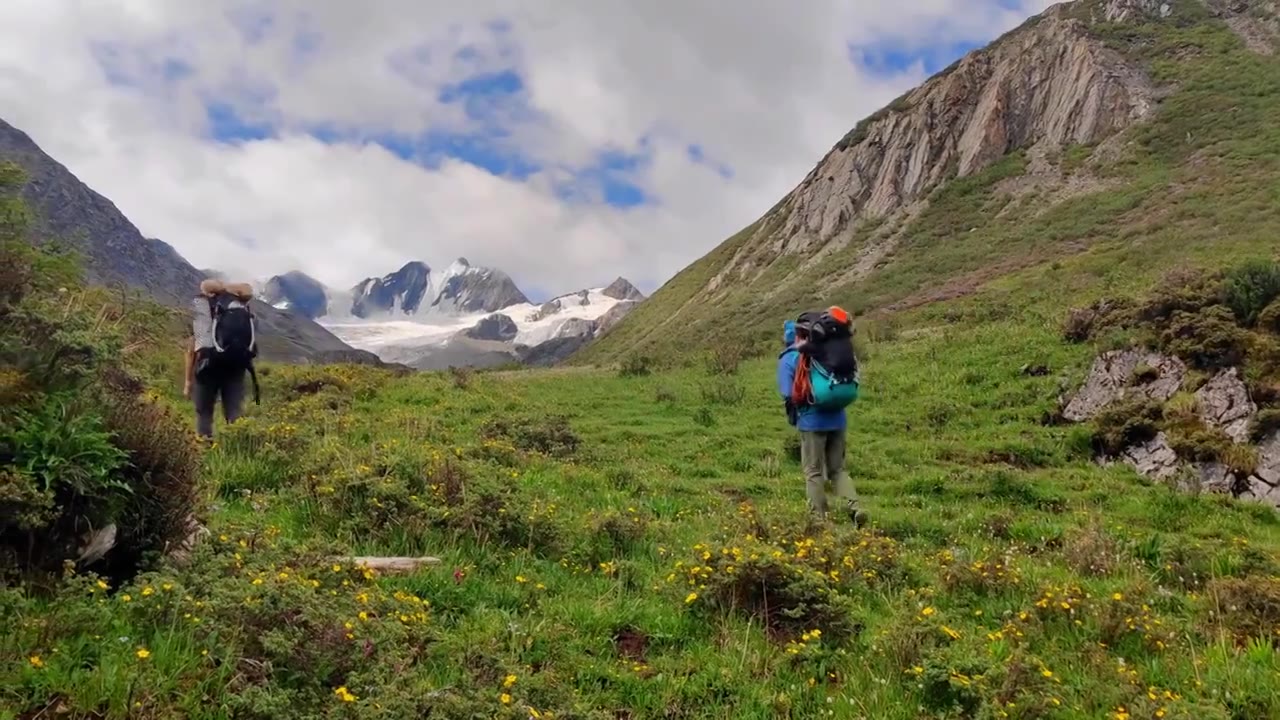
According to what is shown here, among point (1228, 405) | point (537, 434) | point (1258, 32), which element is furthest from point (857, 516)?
point (1258, 32)

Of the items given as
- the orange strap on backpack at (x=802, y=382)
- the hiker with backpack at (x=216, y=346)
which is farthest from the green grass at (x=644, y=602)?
the orange strap on backpack at (x=802, y=382)

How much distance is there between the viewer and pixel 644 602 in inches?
219

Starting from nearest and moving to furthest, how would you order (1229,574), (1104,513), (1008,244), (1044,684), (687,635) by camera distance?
1. (1044,684)
2. (687,635)
3. (1229,574)
4. (1104,513)
5. (1008,244)

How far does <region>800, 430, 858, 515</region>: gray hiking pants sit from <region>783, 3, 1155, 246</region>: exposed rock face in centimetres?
5723

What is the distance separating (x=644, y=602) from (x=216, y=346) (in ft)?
21.9

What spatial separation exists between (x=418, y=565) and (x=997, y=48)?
3054 inches

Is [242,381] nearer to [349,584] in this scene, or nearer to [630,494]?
[630,494]

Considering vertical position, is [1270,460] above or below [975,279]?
below

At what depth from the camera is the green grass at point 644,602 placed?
3.72 metres

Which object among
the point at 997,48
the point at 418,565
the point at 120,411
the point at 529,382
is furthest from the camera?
the point at 997,48

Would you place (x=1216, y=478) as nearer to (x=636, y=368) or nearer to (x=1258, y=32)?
(x=636, y=368)

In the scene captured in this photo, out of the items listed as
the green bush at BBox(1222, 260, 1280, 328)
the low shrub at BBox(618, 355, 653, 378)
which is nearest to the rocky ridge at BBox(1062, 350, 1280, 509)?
the green bush at BBox(1222, 260, 1280, 328)

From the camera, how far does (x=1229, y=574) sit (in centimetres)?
669

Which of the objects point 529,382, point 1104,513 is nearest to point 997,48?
point 529,382
